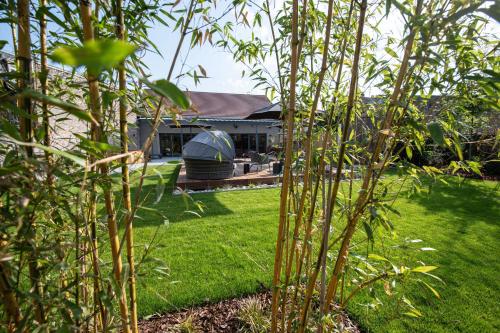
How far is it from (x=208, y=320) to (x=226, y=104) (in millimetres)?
17287

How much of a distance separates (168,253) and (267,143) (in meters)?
15.3

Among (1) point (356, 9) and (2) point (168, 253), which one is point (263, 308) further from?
(1) point (356, 9)

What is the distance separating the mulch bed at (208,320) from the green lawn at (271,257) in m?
0.09

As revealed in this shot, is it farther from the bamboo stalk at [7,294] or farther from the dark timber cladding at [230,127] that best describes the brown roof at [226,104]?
the bamboo stalk at [7,294]

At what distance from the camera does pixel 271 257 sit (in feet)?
11.0

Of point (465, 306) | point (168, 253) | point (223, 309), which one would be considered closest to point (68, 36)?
point (223, 309)

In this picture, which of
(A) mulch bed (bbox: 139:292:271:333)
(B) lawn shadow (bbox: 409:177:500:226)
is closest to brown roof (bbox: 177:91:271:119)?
(B) lawn shadow (bbox: 409:177:500:226)

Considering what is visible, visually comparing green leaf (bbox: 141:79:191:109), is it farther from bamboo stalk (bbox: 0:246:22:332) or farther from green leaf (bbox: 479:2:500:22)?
bamboo stalk (bbox: 0:246:22:332)

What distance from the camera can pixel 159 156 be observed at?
51.3ft

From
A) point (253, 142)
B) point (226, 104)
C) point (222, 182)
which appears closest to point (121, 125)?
point (222, 182)

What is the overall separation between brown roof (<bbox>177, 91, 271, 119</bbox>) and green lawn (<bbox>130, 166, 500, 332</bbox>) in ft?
38.2

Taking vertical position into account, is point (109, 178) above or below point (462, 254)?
above

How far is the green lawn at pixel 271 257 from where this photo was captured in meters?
2.30

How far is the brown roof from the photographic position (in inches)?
677
